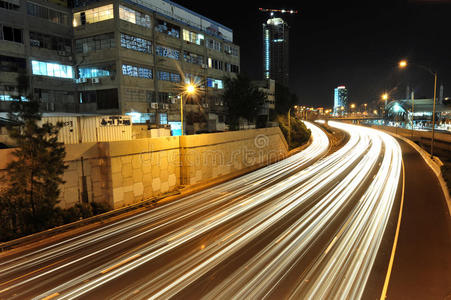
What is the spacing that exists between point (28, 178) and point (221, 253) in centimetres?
1008

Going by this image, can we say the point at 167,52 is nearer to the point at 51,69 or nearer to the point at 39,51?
the point at 51,69

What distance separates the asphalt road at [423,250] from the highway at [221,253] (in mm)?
923

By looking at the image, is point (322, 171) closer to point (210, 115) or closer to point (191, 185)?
point (191, 185)

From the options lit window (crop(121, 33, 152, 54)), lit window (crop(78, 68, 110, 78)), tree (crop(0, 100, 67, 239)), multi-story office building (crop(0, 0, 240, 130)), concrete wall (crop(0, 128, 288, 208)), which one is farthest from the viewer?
lit window (crop(78, 68, 110, 78))

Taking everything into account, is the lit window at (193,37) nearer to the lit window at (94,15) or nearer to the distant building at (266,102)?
the lit window at (94,15)

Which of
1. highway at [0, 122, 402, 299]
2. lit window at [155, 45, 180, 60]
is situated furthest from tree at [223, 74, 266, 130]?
highway at [0, 122, 402, 299]

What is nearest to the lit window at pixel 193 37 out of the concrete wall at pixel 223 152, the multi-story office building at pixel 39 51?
the multi-story office building at pixel 39 51

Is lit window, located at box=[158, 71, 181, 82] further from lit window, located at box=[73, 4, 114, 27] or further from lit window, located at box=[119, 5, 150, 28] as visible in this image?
lit window, located at box=[73, 4, 114, 27]

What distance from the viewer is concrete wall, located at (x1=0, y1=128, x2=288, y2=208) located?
53.4ft

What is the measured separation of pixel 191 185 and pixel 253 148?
13.6 metres

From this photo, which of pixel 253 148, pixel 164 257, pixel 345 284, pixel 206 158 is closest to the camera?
pixel 345 284

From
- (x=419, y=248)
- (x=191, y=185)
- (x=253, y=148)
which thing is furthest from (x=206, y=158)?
(x=419, y=248)

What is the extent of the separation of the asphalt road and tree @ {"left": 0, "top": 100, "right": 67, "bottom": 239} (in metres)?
15.2

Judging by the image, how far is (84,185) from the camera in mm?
16625
